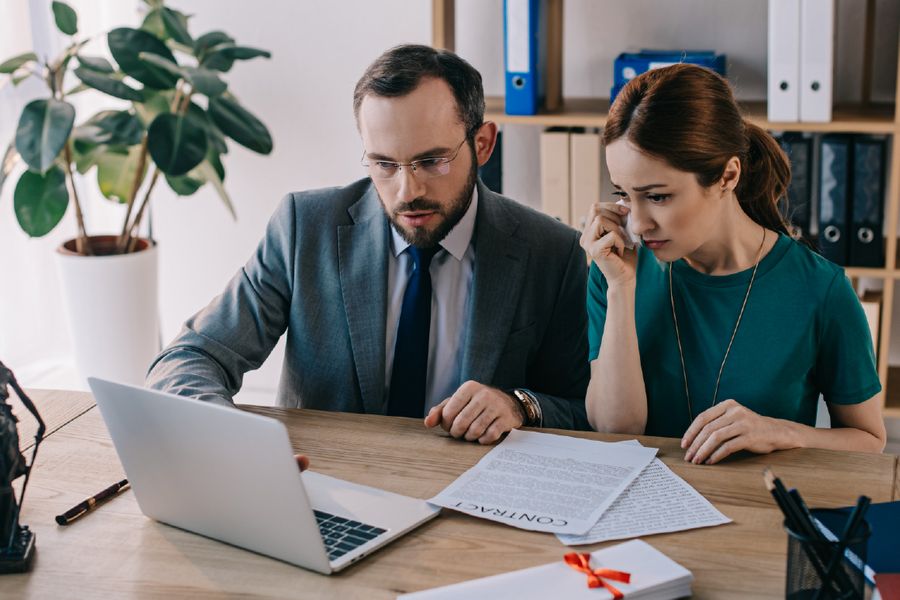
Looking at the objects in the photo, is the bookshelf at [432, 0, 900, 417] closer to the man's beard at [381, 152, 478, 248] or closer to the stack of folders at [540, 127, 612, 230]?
the stack of folders at [540, 127, 612, 230]

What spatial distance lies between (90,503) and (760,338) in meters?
1.03

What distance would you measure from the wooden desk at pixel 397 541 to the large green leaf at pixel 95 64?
181cm

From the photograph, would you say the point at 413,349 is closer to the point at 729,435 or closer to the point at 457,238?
the point at 457,238

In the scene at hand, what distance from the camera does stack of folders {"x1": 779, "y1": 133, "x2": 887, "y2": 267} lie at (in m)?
2.81

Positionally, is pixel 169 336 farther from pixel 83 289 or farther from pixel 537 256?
pixel 537 256

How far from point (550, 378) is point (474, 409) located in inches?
16.3

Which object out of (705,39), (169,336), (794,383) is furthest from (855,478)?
(169,336)

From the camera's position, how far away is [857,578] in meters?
1.04

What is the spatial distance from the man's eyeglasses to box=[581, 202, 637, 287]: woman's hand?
258mm

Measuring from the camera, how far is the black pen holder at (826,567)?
101cm

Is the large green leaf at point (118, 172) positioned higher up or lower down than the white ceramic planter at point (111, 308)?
higher up

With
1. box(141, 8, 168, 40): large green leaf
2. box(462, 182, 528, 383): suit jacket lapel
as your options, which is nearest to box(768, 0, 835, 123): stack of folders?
box(462, 182, 528, 383): suit jacket lapel

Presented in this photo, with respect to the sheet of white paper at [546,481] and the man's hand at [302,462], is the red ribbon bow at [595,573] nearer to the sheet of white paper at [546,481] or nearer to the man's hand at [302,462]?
the sheet of white paper at [546,481]

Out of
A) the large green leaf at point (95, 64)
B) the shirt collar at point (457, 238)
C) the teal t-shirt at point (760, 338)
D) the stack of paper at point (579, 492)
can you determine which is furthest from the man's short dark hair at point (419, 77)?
the large green leaf at point (95, 64)
